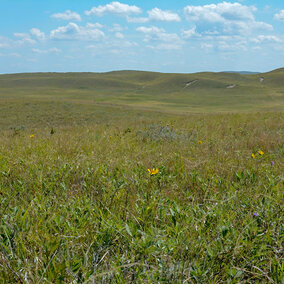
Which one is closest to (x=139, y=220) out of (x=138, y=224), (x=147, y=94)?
(x=138, y=224)

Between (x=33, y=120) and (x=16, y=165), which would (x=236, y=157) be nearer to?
(x=16, y=165)

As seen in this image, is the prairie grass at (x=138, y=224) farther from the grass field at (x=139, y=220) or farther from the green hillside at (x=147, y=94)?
the green hillside at (x=147, y=94)

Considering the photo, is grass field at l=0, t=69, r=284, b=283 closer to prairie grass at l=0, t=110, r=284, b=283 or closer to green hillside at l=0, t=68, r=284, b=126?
prairie grass at l=0, t=110, r=284, b=283

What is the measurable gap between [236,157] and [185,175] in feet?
4.36

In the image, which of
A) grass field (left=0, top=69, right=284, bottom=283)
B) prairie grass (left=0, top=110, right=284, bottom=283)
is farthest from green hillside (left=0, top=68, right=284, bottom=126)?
prairie grass (left=0, top=110, right=284, bottom=283)

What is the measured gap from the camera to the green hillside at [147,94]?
2336 cm

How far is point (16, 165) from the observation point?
13.0ft

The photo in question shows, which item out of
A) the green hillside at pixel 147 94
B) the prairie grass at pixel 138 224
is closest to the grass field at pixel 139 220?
the prairie grass at pixel 138 224

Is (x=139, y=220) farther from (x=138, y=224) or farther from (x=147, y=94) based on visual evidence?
(x=147, y=94)

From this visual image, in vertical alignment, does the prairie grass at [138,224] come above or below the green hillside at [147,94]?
below

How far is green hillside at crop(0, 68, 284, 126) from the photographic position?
2336 cm

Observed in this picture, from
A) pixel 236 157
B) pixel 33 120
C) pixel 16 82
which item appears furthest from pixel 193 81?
pixel 236 157

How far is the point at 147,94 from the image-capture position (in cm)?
8819

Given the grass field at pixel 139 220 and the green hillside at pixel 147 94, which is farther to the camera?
the green hillside at pixel 147 94
